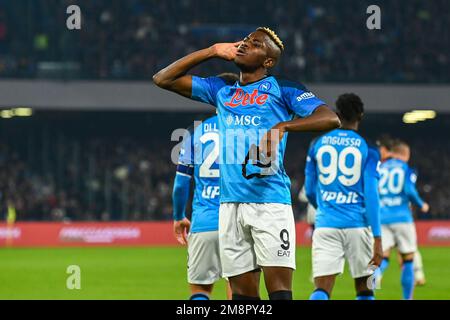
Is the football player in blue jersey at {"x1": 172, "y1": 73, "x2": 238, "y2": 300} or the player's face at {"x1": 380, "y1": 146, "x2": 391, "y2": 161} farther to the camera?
the player's face at {"x1": 380, "y1": 146, "x2": 391, "y2": 161}

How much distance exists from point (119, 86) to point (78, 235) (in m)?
6.57

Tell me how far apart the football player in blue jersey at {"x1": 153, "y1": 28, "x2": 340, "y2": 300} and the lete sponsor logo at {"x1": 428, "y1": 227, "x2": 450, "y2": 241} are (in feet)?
82.4

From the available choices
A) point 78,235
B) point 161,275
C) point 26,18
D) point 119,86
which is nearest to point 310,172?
point 161,275

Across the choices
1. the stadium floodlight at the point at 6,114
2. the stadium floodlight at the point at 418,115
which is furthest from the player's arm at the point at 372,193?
the stadium floodlight at the point at 6,114

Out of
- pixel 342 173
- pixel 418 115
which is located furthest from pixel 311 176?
pixel 418 115

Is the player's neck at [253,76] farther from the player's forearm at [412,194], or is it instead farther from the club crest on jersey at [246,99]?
the player's forearm at [412,194]

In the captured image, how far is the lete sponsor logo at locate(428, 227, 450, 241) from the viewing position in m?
30.4

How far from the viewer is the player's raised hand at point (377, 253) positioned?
26.3 ft

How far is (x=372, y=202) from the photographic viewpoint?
8.47m

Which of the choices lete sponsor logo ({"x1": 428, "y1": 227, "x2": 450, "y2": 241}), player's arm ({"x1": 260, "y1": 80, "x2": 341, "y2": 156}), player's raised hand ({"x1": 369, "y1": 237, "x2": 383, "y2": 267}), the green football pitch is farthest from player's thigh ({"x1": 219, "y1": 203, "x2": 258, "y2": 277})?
lete sponsor logo ({"x1": 428, "y1": 227, "x2": 450, "y2": 241})

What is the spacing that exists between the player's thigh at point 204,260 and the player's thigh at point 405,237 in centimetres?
471

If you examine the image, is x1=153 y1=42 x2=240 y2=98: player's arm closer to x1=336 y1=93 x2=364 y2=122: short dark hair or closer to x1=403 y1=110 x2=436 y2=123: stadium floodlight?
x1=336 y1=93 x2=364 y2=122: short dark hair
